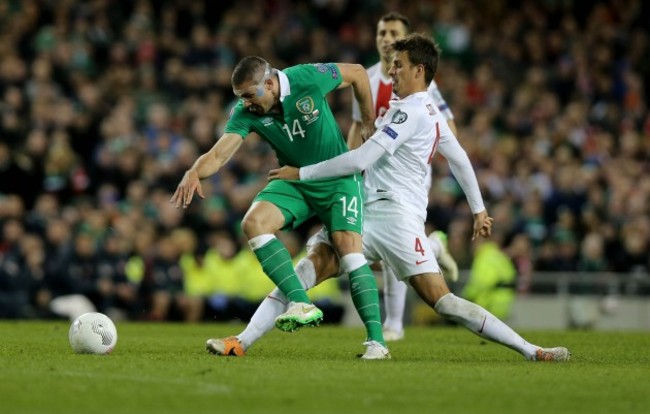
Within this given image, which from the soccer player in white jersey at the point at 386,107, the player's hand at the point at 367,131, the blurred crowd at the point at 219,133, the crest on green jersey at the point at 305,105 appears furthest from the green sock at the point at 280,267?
the blurred crowd at the point at 219,133

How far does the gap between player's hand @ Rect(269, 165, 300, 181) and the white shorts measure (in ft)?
2.04

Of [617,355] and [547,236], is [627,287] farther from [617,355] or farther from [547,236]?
[617,355]

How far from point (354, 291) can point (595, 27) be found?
1738cm

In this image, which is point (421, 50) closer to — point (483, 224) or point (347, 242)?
point (483, 224)

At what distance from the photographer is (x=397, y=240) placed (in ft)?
30.4

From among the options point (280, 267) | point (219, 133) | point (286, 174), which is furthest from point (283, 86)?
point (219, 133)

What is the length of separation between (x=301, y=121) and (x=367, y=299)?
134 cm

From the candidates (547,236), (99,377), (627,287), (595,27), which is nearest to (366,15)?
(595,27)

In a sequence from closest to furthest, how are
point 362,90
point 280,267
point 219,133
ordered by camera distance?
point 280,267 → point 362,90 → point 219,133

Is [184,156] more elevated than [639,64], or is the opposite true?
[639,64]

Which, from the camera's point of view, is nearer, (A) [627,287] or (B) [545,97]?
(A) [627,287]

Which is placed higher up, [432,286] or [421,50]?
[421,50]

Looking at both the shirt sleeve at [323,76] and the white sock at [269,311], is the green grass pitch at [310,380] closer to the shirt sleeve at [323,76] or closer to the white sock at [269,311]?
the white sock at [269,311]

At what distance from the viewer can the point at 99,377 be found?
781 cm
